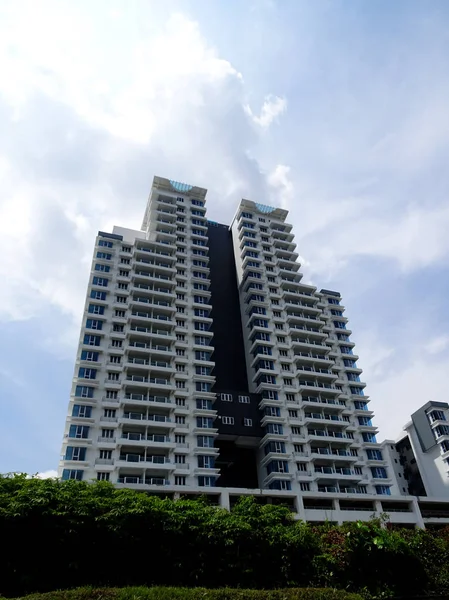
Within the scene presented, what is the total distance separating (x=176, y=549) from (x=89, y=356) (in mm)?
36251

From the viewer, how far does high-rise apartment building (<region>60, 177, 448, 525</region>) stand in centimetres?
5113

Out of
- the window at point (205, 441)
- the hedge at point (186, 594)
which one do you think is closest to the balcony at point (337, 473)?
the window at point (205, 441)

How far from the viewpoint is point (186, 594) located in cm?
1931

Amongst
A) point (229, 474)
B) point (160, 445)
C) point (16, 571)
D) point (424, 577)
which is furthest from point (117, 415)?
point (424, 577)

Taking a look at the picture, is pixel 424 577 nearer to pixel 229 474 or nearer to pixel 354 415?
pixel 229 474

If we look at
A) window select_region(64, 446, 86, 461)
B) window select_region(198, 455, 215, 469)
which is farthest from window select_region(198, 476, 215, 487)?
A: window select_region(64, 446, 86, 461)

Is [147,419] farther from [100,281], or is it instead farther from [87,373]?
[100,281]

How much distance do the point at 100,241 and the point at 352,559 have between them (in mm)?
55372

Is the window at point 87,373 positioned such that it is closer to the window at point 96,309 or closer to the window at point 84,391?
the window at point 84,391

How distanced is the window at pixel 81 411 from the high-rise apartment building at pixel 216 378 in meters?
0.13

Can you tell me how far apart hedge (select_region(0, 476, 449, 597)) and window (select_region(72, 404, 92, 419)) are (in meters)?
25.1

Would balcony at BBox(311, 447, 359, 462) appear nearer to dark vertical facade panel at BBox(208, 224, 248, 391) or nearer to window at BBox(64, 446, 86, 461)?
dark vertical facade panel at BBox(208, 224, 248, 391)

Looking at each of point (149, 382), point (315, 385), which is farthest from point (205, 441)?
point (315, 385)

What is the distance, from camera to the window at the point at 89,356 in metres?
56.0
